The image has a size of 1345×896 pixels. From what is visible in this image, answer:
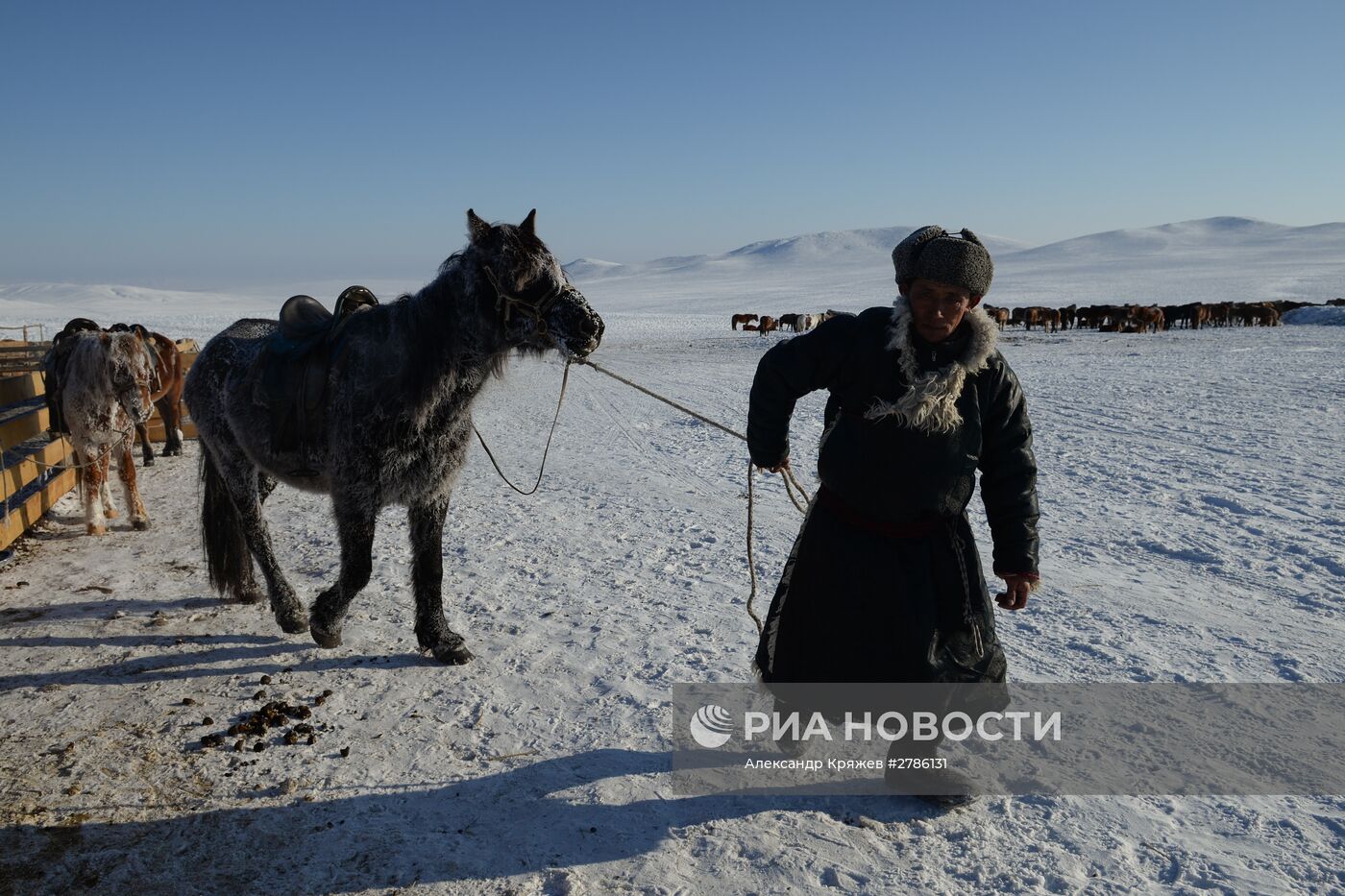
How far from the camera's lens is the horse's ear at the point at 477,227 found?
3490mm

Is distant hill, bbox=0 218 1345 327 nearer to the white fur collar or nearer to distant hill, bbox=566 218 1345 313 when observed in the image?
distant hill, bbox=566 218 1345 313

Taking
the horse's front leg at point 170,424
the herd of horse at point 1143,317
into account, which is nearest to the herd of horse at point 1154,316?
the herd of horse at point 1143,317

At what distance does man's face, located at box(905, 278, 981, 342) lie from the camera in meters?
2.58

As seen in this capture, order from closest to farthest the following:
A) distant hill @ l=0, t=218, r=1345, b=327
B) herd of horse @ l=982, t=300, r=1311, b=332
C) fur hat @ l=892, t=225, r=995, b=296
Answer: fur hat @ l=892, t=225, r=995, b=296
herd of horse @ l=982, t=300, r=1311, b=332
distant hill @ l=0, t=218, r=1345, b=327

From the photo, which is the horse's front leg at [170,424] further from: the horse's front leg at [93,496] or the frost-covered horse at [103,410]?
the horse's front leg at [93,496]

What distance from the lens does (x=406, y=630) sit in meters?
4.48

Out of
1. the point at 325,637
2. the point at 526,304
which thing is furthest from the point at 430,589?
the point at 526,304

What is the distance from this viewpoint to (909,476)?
105 inches

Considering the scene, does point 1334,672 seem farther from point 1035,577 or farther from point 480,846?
point 480,846

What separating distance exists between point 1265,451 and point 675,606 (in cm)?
739

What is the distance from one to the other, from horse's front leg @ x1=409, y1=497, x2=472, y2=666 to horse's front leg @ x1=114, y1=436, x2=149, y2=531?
12.5 ft

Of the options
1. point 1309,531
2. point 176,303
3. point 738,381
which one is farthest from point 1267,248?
point 176,303

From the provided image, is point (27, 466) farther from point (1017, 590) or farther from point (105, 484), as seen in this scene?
point (1017, 590)

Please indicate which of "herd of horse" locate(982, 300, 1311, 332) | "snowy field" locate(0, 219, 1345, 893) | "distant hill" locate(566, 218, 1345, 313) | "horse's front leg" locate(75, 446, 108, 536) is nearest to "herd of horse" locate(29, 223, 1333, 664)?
"snowy field" locate(0, 219, 1345, 893)
